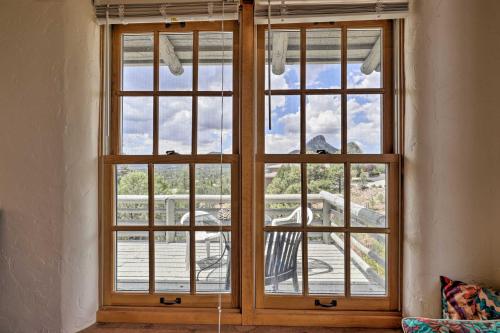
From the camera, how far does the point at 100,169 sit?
1.40m

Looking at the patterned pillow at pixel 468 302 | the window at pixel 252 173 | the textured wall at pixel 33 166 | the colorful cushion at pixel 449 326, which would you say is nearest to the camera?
the colorful cushion at pixel 449 326

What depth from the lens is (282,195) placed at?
1.40m

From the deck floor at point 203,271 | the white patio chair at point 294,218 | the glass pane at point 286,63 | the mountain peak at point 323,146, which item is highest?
the glass pane at point 286,63

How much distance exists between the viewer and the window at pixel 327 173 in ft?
4.52

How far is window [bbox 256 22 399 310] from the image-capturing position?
1.38 m

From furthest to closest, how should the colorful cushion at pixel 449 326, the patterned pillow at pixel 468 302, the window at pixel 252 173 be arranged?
1. the window at pixel 252 173
2. the patterned pillow at pixel 468 302
3. the colorful cushion at pixel 449 326

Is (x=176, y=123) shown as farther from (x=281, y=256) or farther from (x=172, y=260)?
(x=281, y=256)

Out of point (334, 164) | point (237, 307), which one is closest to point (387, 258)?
point (334, 164)

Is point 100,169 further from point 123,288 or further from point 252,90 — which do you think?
point 252,90

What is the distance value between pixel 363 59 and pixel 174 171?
1.12 m

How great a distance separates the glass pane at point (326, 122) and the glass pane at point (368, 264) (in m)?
0.47

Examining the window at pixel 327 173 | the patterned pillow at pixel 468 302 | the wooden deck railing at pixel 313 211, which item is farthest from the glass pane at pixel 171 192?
the patterned pillow at pixel 468 302

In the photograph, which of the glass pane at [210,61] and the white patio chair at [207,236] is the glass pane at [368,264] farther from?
the glass pane at [210,61]

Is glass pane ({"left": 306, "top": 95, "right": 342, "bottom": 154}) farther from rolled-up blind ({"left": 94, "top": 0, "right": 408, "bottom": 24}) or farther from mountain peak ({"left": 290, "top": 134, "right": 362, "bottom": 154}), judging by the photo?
rolled-up blind ({"left": 94, "top": 0, "right": 408, "bottom": 24})
